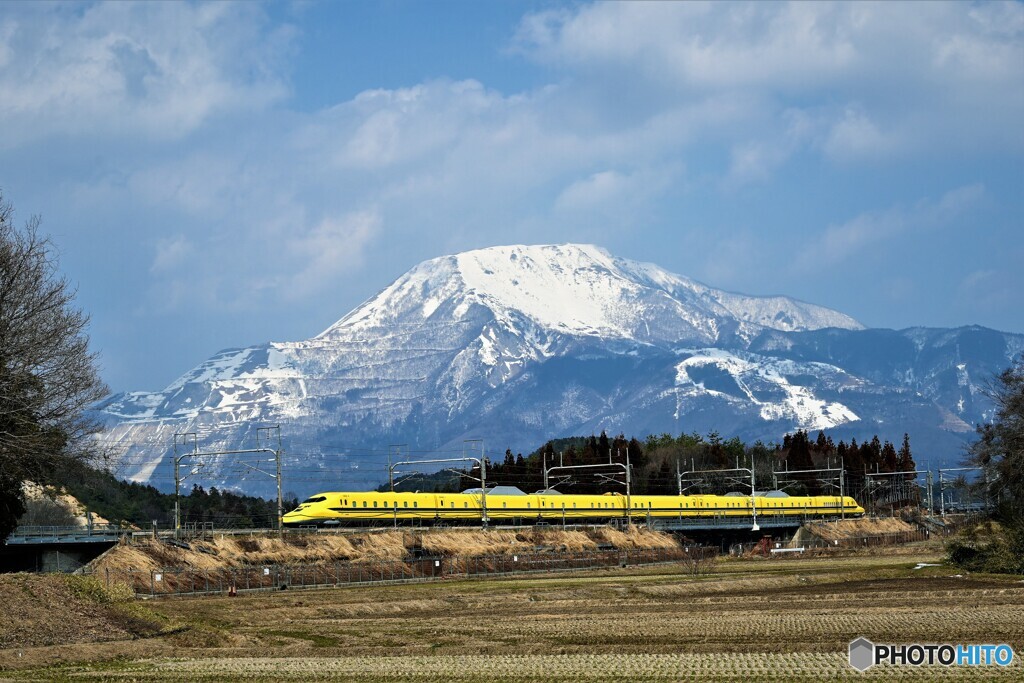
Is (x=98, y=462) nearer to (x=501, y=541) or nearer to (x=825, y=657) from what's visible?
(x=825, y=657)

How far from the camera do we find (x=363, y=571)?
7581cm

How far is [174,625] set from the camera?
4625 cm

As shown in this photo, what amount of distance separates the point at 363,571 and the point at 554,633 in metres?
34.4

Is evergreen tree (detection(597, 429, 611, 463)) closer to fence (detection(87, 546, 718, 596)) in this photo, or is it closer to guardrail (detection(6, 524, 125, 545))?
fence (detection(87, 546, 718, 596))

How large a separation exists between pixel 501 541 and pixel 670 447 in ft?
313

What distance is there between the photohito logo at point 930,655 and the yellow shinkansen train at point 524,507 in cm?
6368

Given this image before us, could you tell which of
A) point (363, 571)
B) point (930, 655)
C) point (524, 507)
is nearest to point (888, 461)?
point (524, 507)

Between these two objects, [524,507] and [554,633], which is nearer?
[554,633]

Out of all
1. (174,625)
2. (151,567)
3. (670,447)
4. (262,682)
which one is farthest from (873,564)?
(670,447)

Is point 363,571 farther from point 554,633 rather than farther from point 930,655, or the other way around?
point 930,655

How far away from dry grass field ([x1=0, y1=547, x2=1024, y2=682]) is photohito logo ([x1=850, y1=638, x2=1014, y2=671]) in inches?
22.1

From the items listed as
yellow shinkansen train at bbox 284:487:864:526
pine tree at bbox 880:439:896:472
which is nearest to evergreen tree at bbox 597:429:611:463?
yellow shinkansen train at bbox 284:487:864:526

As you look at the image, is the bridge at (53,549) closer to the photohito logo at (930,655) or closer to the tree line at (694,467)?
the photohito logo at (930,655)

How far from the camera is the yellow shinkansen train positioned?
95.2 meters
